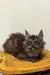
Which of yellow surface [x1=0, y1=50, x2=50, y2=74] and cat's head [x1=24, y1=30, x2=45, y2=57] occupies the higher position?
cat's head [x1=24, y1=30, x2=45, y2=57]

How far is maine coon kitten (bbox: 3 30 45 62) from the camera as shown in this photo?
1258mm

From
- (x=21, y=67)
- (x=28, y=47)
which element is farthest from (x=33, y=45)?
(x=21, y=67)

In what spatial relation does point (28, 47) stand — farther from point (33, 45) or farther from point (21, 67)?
point (21, 67)

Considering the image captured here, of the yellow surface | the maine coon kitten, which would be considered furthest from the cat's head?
the yellow surface

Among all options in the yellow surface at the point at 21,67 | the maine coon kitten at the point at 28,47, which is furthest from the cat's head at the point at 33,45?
the yellow surface at the point at 21,67

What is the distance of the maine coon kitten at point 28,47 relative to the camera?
4.13 ft

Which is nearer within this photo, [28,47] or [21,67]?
[21,67]

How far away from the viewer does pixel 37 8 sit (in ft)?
5.64

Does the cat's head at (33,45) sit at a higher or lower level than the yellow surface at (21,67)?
higher

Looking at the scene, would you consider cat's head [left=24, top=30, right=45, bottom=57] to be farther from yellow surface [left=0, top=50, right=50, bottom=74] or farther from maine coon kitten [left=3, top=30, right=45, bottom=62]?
yellow surface [left=0, top=50, right=50, bottom=74]

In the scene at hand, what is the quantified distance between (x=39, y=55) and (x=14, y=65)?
1.14 feet

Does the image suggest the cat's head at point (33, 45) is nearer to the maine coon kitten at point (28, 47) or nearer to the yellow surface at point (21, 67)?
the maine coon kitten at point (28, 47)

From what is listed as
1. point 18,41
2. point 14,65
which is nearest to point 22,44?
point 18,41

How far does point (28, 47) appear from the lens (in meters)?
1.26
